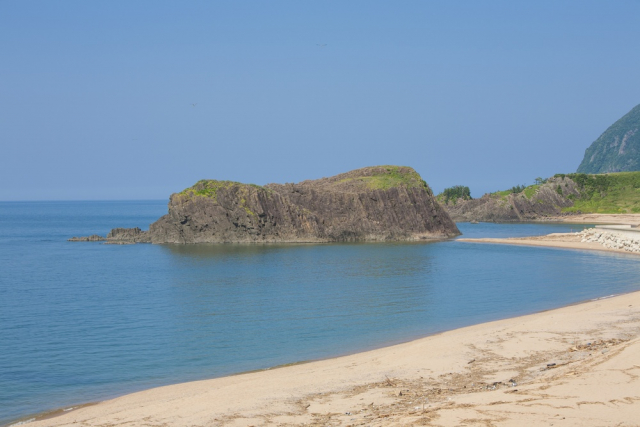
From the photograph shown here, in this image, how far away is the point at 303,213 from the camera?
84.9m

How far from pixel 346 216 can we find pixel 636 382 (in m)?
70.8

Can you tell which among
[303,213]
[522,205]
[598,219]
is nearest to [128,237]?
[303,213]

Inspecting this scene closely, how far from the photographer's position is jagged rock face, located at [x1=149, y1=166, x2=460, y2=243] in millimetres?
82562

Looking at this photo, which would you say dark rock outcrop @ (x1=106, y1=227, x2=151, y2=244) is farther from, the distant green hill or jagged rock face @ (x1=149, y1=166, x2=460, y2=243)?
the distant green hill

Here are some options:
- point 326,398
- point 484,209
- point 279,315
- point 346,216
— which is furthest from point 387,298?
point 484,209

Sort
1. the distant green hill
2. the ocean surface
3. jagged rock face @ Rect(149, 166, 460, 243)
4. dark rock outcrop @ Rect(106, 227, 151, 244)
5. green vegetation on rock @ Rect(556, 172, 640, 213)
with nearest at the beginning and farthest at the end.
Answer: the ocean surface < jagged rock face @ Rect(149, 166, 460, 243) < dark rock outcrop @ Rect(106, 227, 151, 244) < green vegetation on rock @ Rect(556, 172, 640, 213) < the distant green hill

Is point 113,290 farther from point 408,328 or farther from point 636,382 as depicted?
point 636,382

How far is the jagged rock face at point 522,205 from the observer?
145 m

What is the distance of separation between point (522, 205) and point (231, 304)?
120 m

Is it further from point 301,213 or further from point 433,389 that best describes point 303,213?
point 433,389

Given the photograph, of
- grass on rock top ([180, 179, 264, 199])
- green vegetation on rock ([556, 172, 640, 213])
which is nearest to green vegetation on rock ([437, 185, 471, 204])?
green vegetation on rock ([556, 172, 640, 213])

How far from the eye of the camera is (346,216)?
86.8 m

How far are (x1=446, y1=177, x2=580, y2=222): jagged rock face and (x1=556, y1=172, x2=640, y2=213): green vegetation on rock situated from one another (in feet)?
6.90

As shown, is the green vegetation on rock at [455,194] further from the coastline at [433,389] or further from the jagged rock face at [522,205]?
the coastline at [433,389]
